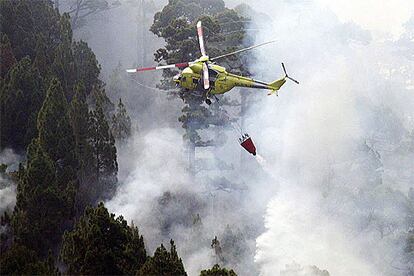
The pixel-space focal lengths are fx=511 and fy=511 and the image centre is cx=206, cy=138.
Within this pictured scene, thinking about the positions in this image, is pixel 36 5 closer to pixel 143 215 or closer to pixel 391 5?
pixel 143 215

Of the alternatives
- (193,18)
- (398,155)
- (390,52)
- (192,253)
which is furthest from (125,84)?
(390,52)

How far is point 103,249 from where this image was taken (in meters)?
14.8

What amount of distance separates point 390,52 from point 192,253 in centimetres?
3775

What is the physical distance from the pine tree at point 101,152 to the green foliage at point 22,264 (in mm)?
9481

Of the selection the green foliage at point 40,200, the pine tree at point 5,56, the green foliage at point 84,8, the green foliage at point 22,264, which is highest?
the green foliage at point 84,8

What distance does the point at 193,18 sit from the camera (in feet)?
109

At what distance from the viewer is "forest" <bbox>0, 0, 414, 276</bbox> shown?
1923 cm

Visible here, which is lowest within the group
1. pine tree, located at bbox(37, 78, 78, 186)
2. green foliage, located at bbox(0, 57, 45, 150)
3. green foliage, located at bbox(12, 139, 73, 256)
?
green foliage, located at bbox(12, 139, 73, 256)

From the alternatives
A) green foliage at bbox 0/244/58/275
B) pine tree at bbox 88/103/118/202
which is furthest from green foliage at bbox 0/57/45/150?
green foliage at bbox 0/244/58/275

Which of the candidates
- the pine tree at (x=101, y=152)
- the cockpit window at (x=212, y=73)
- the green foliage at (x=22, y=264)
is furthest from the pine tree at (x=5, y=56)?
the green foliage at (x=22, y=264)

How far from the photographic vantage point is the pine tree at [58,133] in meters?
20.8

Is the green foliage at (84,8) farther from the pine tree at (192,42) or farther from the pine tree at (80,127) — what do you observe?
the pine tree at (80,127)

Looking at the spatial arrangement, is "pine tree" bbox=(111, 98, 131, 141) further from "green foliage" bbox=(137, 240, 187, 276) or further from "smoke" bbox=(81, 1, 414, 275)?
"green foliage" bbox=(137, 240, 187, 276)

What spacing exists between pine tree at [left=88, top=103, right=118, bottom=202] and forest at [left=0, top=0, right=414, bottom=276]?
7 centimetres
